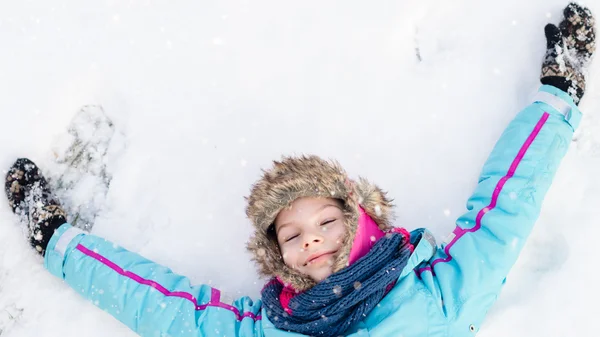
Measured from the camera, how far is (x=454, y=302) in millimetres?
2510

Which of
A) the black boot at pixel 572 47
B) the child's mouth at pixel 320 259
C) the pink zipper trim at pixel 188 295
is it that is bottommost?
the pink zipper trim at pixel 188 295

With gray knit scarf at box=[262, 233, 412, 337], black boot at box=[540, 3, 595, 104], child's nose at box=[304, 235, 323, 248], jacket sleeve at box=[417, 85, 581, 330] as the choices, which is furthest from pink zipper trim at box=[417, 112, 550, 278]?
child's nose at box=[304, 235, 323, 248]

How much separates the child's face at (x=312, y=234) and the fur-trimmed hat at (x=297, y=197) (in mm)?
32

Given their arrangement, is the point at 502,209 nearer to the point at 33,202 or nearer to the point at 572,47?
the point at 572,47

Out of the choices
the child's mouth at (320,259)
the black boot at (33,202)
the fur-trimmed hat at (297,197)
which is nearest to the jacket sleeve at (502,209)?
the fur-trimmed hat at (297,197)

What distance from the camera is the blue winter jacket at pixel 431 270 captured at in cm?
250

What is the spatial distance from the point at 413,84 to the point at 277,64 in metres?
0.81

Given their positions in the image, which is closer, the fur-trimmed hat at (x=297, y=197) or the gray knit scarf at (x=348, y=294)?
the gray knit scarf at (x=348, y=294)

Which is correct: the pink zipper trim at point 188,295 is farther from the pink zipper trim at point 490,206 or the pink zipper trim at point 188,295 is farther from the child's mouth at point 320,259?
the pink zipper trim at point 490,206

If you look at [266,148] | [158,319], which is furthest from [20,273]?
[266,148]

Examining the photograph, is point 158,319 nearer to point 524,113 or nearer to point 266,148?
point 266,148

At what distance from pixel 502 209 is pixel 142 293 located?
184 cm

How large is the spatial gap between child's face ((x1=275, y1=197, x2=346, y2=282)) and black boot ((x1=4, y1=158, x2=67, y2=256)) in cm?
130

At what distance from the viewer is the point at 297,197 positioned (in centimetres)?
258
